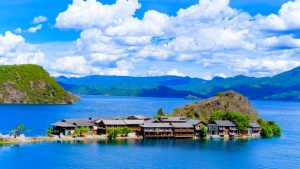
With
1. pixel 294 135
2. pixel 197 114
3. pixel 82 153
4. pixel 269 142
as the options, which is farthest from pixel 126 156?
pixel 294 135

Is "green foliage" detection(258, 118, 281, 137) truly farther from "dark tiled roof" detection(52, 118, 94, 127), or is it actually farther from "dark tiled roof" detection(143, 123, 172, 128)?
"dark tiled roof" detection(52, 118, 94, 127)

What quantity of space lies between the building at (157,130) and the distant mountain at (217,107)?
70.6ft

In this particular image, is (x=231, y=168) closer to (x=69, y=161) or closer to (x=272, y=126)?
(x=69, y=161)

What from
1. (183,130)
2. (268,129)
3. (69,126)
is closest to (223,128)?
(183,130)

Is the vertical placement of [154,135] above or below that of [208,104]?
below

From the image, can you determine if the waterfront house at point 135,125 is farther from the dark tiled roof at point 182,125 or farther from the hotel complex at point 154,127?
the dark tiled roof at point 182,125

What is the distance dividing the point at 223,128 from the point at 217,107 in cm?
2053

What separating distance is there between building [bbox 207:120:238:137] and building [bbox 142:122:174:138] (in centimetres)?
1152

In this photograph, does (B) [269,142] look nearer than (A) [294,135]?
Yes

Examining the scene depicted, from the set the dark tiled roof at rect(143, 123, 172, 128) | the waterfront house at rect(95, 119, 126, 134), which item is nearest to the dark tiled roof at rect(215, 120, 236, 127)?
the dark tiled roof at rect(143, 123, 172, 128)

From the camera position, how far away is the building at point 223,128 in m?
115

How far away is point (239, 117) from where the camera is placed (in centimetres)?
11825

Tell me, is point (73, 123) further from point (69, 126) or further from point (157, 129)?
point (157, 129)

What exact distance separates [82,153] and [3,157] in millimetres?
13237
